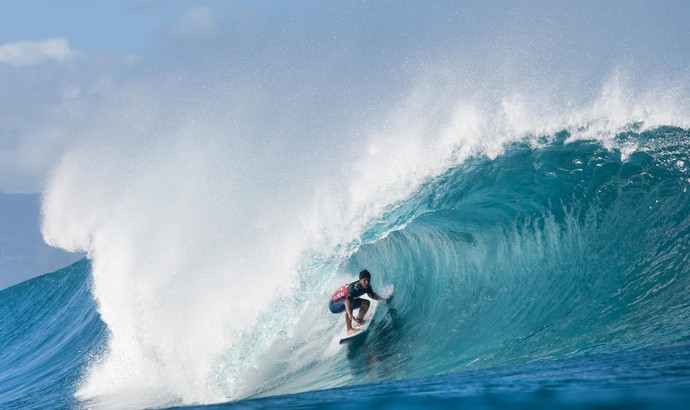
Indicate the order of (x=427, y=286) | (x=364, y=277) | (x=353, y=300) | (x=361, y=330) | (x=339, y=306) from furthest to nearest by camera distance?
(x=427, y=286), (x=339, y=306), (x=353, y=300), (x=361, y=330), (x=364, y=277)

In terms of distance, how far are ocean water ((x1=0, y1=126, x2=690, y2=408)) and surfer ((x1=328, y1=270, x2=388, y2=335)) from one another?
287mm

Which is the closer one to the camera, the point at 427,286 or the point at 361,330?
the point at 361,330

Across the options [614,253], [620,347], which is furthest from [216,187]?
[620,347]

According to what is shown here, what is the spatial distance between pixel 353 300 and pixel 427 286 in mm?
1207

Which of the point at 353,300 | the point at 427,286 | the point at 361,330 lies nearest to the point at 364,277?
the point at 353,300

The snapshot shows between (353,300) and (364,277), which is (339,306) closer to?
(353,300)

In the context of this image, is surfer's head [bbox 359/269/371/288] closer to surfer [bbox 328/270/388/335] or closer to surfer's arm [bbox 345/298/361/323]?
surfer [bbox 328/270/388/335]

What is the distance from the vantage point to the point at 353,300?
872 cm

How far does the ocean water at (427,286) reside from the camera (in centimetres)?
632

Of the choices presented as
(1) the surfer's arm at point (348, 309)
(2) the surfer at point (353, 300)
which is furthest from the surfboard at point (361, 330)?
(1) the surfer's arm at point (348, 309)

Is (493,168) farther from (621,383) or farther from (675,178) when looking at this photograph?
(621,383)

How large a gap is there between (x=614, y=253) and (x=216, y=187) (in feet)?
29.8

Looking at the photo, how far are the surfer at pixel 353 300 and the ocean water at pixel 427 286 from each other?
0.29 metres

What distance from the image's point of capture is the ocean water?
632cm
